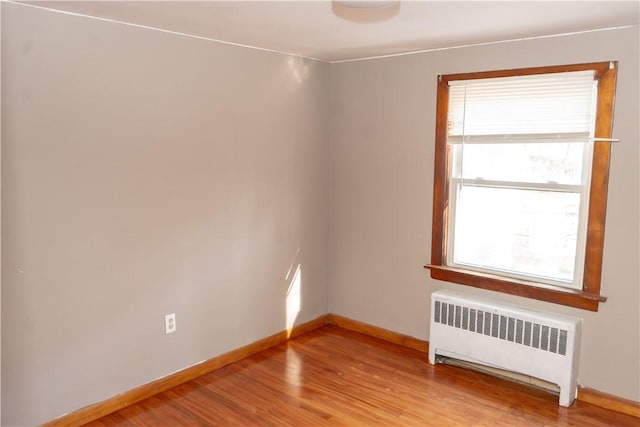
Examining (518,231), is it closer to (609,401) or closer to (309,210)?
(609,401)

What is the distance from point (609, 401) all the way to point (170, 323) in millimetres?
2723

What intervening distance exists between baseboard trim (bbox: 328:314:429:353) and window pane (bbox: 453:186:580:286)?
28.1 inches

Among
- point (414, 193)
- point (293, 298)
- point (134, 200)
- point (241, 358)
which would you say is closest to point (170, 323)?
point (241, 358)

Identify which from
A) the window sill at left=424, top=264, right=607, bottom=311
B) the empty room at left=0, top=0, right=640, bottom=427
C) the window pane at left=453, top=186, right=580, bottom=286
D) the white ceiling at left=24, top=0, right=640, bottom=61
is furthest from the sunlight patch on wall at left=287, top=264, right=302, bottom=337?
the white ceiling at left=24, top=0, right=640, bottom=61

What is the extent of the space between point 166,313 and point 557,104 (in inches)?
108

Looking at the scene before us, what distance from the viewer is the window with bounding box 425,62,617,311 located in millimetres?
3027

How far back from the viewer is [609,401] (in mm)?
3055

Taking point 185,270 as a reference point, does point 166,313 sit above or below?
below

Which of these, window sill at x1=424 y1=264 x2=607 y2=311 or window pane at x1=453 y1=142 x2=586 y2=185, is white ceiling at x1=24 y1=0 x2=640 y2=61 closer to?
window pane at x1=453 y1=142 x2=586 y2=185

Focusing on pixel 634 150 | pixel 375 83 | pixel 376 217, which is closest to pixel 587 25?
pixel 634 150

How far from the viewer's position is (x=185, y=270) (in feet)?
10.8

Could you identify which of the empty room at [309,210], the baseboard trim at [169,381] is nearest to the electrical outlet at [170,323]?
the empty room at [309,210]

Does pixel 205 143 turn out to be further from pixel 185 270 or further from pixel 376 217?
pixel 376 217

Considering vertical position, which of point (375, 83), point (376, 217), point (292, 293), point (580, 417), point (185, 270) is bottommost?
point (580, 417)
